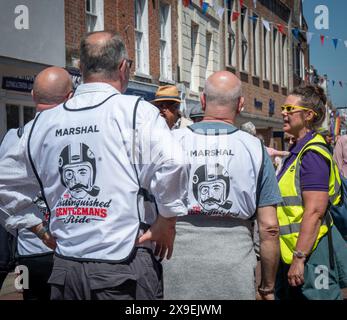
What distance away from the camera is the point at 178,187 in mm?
2377

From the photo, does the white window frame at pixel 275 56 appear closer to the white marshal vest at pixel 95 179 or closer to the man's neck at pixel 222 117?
the man's neck at pixel 222 117

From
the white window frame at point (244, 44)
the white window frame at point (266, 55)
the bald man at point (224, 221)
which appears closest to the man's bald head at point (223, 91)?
the bald man at point (224, 221)

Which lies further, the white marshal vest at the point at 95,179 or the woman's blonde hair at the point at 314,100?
the woman's blonde hair at the point at 314,100

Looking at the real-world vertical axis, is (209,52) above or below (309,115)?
above

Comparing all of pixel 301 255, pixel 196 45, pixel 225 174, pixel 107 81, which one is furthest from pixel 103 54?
pixel 196 45

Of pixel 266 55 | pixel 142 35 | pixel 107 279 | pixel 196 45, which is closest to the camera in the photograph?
pixel 107 279

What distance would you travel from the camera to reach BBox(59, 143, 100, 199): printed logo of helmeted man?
7.84 feet

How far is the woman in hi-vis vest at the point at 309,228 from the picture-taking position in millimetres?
3301

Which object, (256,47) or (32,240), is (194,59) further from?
(32,240)

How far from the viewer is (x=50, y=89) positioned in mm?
3318

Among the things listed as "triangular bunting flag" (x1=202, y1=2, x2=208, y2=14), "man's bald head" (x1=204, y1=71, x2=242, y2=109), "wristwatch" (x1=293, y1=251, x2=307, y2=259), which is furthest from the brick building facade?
"wristwatch" (x1=293, y1=251, x2=307, y2=259)

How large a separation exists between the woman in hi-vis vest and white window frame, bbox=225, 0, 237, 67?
18.0 m

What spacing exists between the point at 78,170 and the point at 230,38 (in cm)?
1989

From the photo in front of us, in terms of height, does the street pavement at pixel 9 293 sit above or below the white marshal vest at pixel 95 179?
below
